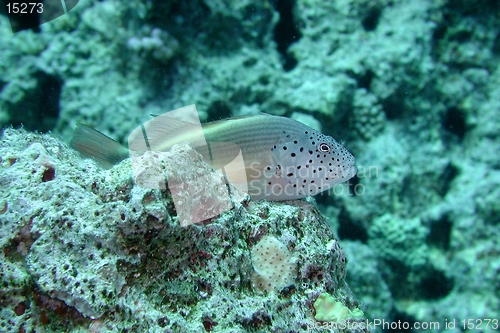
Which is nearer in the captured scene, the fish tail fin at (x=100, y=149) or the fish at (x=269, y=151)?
the fish tail fin at (x=100, y=149)

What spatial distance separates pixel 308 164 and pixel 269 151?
13.6 inches

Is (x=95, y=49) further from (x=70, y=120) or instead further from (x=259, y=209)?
(x=259, y=209)

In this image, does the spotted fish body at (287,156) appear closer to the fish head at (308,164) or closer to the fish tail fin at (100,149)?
the fish head at (308,164)

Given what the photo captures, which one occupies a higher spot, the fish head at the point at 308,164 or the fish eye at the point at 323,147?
the fish eye at the point at 323,147

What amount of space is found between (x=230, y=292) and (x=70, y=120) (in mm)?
5687

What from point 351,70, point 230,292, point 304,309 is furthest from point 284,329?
point 351,70

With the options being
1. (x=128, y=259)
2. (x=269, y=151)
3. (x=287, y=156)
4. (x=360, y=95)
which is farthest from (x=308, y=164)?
(x=360, y=95)

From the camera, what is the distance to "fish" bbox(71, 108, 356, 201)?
2520 millimetres

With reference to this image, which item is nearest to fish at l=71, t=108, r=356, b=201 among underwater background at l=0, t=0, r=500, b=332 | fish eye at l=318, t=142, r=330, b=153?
fish eye at l=318, t=142, r=330, b=153

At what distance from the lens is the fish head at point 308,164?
2523 millimetres

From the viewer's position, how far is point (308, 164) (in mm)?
2578

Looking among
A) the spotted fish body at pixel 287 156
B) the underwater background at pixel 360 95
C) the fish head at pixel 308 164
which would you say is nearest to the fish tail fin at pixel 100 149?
the spotted fish body at pixel 287 156

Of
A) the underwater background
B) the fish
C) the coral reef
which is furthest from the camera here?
the underwater background

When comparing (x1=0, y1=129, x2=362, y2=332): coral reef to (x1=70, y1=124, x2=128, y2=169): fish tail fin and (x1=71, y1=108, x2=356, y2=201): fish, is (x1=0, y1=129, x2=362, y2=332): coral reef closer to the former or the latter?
(x1=70, y1=124, x2=128, y2=169): fish tail fin
